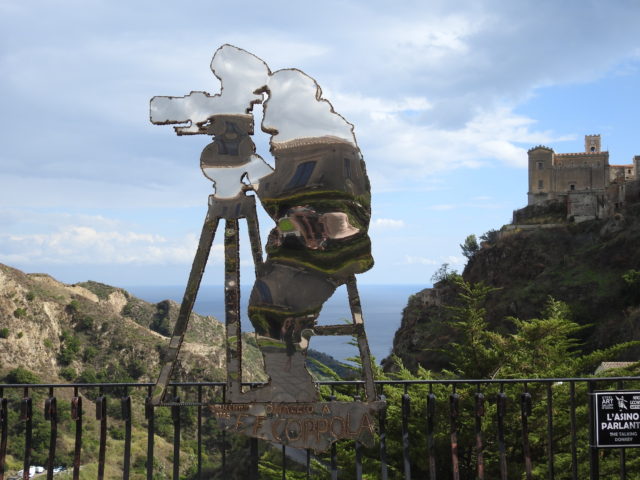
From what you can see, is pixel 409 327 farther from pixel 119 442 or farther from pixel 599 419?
pixel 599 419

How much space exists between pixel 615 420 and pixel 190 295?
2946 millimetres

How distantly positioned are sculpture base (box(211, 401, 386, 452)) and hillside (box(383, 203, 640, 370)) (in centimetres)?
2672

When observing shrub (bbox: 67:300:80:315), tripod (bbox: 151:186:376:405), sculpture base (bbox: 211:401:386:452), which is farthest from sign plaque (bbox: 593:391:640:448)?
shrub (bbox: 67:300:80:315)

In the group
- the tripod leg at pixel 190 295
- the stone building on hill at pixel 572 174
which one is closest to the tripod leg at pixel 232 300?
the tripod leg at pixel 190 295

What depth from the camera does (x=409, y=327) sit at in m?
41.9

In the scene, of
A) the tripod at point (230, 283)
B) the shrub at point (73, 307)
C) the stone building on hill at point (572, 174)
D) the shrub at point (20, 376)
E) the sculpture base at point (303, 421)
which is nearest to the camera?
the sculpture base at point (303, 421)

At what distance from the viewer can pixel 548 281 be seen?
40094mm

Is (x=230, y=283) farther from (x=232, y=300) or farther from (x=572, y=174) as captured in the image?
(x=572, y=174)

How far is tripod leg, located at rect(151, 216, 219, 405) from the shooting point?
4234 mm

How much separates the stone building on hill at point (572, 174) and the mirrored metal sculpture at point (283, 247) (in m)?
47.3

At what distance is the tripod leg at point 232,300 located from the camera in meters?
4.25

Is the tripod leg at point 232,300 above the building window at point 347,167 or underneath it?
underneath

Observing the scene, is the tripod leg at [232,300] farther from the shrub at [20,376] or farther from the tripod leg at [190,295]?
the shrub at [20,376]

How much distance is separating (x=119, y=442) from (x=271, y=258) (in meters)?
25.9
